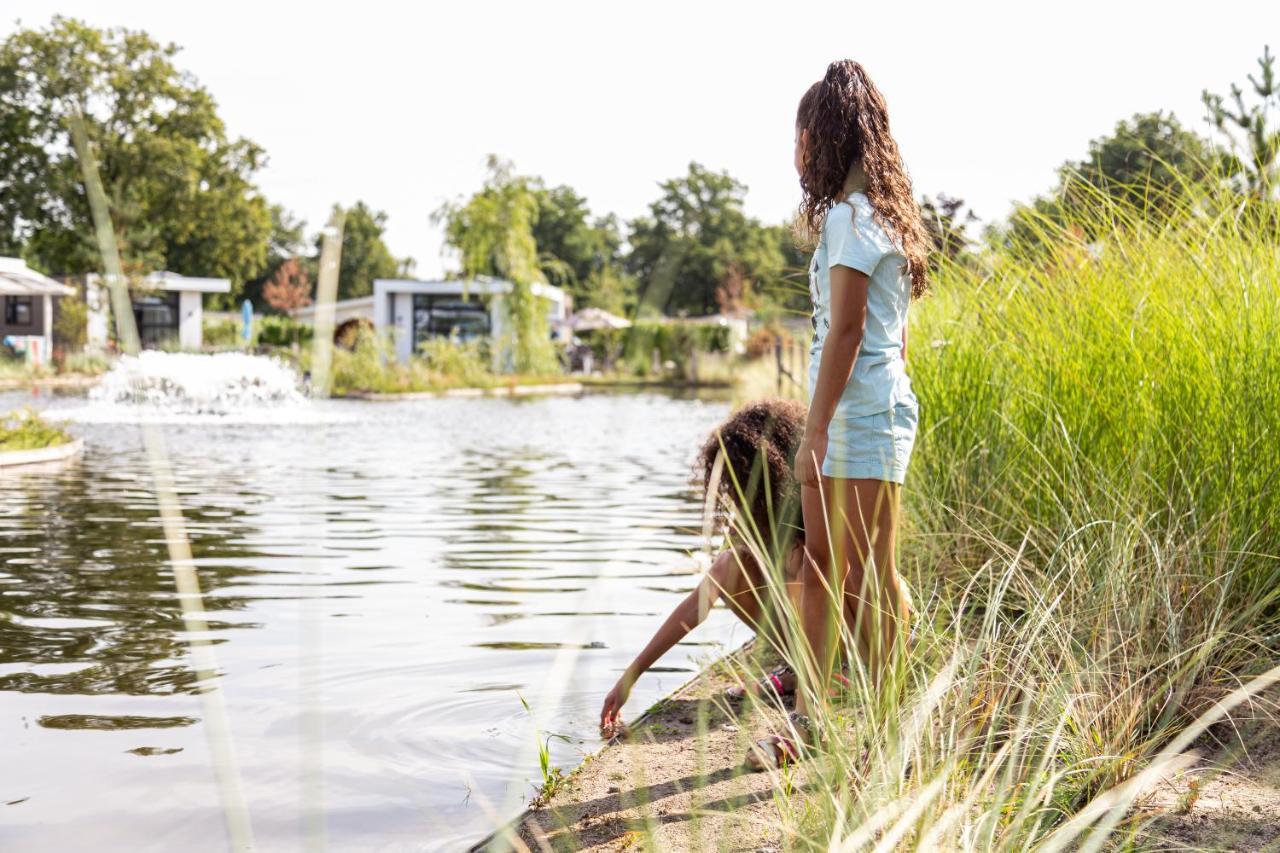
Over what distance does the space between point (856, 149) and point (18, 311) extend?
47674 millimetres

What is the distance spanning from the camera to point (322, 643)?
4.87 meters

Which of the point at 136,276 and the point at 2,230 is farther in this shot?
the point at 2,230

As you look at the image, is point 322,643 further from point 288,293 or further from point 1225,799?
point 288,293

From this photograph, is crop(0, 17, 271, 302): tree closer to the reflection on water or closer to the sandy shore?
the reflection on water

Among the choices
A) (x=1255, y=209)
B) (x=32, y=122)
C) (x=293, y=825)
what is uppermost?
(x=32, y=122)

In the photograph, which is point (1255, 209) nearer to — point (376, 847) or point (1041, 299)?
point (1041, 299)

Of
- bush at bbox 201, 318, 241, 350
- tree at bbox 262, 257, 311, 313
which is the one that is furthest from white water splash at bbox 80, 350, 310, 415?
tree at bbox 262, 257, 311, 313

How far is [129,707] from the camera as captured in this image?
153 inches

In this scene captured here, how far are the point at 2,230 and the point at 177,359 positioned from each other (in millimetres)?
28233

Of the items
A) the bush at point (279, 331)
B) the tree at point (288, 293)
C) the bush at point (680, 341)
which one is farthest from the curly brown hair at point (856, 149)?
the tree at point (288, 293)

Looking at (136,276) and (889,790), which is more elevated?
(136,276)

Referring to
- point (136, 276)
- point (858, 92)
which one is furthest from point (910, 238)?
point (136, 276)

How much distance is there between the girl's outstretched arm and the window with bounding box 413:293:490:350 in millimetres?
44944

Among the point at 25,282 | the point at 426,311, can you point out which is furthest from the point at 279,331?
the point at 25,282
